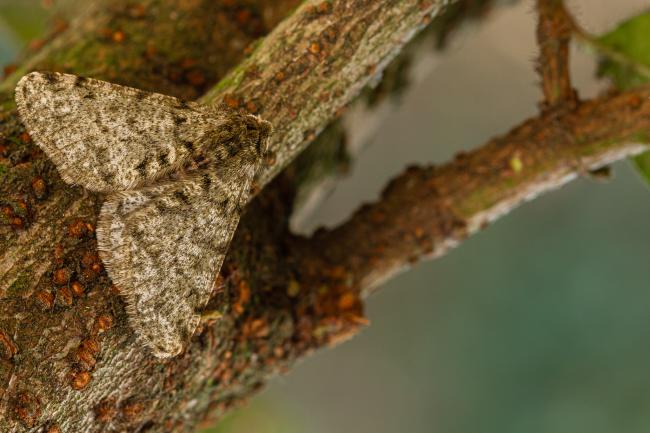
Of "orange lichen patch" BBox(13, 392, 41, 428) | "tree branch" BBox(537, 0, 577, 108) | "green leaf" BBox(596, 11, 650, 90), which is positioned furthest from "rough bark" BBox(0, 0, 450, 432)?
"green leaf" BBox(596, 11, 650, 90)

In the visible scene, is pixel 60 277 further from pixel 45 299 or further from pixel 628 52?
Answer: pixel 628 52

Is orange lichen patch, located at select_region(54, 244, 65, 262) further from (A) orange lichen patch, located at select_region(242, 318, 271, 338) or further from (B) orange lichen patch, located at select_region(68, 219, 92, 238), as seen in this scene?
(A) orange lichen patch, located at select_region(242, 318, 271, 338)

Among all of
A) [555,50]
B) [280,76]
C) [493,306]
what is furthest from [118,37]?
[493,306]

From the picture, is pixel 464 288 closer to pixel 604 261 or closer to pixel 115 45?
pixel 604 261

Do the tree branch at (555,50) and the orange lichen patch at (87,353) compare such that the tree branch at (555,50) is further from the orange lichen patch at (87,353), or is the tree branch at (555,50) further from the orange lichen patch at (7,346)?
the orange lichen patch at (7,346)

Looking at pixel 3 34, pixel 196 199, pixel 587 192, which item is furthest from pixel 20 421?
pixel 587 192
